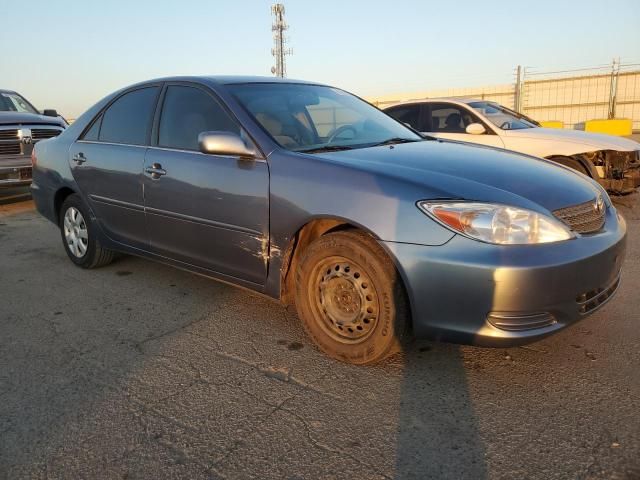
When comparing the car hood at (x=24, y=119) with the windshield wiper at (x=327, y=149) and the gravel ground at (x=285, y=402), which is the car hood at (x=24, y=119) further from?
the windshield wiper at (x=327, y=149)

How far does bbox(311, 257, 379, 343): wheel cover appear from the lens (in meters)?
2.67

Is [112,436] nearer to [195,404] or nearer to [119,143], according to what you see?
[195,404]

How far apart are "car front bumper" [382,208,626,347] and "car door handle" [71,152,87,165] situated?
9.92 feet

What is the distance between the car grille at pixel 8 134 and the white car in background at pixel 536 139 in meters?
6.23

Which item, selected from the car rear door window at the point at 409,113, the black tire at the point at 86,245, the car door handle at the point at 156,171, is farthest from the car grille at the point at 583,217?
the car rear door window at the point at 409,113

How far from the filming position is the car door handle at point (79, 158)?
14.3 ft

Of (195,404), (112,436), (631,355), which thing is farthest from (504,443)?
(112,436)

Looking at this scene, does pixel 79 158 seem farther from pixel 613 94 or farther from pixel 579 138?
pixel 613 94

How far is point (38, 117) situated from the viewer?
880 centimetres

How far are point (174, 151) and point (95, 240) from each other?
4.73 ft

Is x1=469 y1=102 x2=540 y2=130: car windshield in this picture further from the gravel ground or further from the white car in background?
the gravel ground

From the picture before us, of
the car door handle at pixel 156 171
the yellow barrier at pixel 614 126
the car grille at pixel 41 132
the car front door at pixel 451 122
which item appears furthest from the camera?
the yellow barrier at pixel 614 126

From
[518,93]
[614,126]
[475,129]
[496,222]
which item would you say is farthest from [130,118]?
[518,93]

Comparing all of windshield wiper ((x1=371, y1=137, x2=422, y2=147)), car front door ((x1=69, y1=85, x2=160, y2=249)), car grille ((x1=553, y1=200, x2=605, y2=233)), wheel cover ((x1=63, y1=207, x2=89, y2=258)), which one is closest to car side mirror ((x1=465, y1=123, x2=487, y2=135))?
windshield wiper ((x1=371, y1=137, x2=422, y2=147))
